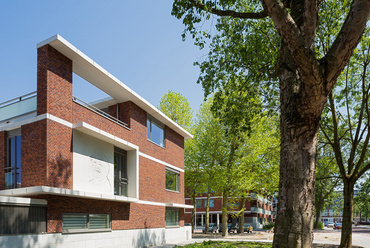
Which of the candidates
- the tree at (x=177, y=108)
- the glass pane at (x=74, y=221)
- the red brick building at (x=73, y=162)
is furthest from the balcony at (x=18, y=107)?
the tree at (x=177, y=108)

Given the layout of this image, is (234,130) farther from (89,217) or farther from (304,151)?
(89,217)

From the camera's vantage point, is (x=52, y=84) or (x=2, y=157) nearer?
(x=52, y=84)

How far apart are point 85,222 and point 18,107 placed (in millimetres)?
6092

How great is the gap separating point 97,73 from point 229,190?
18228mm

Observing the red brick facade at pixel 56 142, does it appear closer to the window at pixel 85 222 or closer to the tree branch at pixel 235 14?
the window at pixel 85 222

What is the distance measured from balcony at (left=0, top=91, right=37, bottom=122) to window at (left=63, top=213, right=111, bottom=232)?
4.92 m

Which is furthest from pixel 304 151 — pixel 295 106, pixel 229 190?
pixel 229 190

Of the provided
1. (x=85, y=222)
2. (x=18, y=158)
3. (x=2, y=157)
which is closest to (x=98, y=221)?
(x=85, y=222)

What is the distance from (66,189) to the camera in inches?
508

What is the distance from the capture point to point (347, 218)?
53.8 feet

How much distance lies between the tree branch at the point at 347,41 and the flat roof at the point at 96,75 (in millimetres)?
11107

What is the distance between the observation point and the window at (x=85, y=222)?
13.7 metres

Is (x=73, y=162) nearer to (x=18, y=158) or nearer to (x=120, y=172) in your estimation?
(x=18, y=158)

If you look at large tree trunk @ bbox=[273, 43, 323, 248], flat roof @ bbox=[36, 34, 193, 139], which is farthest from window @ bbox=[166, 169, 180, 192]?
large tree trunk @ bbox=[273, 43, 323, 248]
